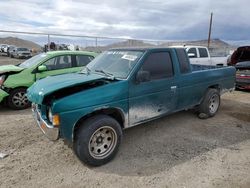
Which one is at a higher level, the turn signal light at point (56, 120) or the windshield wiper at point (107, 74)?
the windshield wiper at point (107, 74)

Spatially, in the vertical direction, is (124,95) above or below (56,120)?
above

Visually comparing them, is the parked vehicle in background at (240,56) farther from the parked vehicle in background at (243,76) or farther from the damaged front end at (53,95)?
the damaged front end at (53,95)

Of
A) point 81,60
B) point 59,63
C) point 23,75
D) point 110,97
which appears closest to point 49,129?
point 110,97

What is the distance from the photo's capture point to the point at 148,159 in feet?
13.2

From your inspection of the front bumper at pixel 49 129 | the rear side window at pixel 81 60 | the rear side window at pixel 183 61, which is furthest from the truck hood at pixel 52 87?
the rear side window at pixel 81 60

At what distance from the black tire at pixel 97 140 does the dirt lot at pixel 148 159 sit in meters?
0.16

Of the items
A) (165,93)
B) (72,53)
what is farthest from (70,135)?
A: (72,53)

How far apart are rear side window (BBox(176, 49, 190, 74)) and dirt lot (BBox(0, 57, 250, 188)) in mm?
1314

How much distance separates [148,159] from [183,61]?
2.27 meters

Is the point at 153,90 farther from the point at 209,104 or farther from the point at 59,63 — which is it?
the point at 59,63

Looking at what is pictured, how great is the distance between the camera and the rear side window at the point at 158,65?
14.6ft

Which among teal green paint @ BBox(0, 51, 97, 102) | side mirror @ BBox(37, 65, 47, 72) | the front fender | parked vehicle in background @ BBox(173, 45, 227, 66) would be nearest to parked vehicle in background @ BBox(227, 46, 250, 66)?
parked vehicle in background @ BBox(173, 45, 227, 66)

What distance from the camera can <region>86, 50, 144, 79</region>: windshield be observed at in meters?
4.30

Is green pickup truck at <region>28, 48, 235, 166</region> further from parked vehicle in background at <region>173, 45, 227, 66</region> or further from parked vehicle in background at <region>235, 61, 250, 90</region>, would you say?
parked vehicle in background at <region>173, 45, 227, 66</region>
